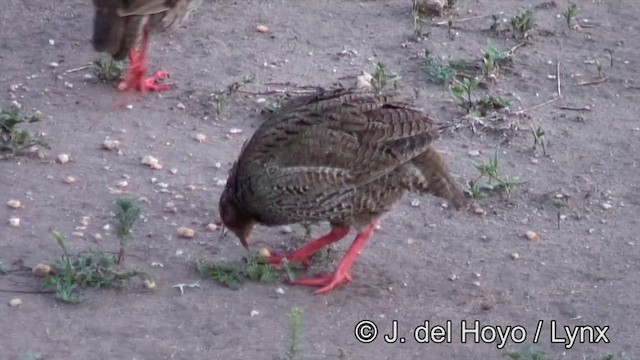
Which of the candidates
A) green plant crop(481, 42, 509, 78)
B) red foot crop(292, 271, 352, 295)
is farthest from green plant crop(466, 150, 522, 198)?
green plant crop(481, 42, 509, 78)

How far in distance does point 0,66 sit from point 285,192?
341 cm

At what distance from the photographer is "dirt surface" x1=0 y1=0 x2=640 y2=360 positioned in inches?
231

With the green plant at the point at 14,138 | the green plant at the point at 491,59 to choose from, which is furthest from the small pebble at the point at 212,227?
the green plant at the point at 491,59

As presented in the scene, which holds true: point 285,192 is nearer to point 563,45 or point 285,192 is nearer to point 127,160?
point 127,160

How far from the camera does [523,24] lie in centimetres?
926

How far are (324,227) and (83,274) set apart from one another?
58.8 inches

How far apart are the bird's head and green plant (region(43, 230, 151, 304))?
481mm

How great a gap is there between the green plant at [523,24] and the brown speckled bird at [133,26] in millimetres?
2340

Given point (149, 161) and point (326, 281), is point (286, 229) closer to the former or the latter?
point (326, 281)

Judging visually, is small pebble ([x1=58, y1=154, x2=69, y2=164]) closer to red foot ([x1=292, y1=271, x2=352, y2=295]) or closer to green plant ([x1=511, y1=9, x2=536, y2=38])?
red foot ([x1=292, y1=271, x2=352, y2=295])

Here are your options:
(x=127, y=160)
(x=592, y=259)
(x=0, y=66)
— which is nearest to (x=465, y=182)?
(x=592, y=259)

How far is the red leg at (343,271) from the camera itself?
20.7 feet

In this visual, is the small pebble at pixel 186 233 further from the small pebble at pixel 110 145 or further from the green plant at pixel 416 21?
the green plant at pixel 416 21

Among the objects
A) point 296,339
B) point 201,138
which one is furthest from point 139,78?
point 296,339
